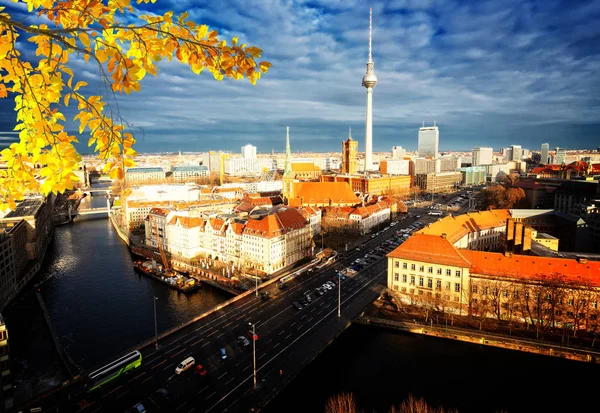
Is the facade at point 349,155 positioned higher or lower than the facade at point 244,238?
higher


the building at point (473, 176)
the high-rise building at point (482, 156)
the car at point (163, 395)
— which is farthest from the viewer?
the high-rise building at point (482, 156)

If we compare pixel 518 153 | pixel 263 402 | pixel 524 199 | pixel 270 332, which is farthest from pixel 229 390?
pixel 518 153

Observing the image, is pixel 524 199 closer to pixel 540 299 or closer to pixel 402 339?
pixel 540 299

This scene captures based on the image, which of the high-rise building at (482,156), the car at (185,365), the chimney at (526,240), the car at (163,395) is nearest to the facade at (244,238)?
the car at (185,365)

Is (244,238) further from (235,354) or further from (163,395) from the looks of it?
(163,395)

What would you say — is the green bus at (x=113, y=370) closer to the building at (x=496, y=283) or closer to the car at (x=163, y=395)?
the car at (x=163, y=395)

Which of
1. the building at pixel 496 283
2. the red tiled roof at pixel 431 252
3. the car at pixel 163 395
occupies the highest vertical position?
the red tiled roof at pixel 431 252
